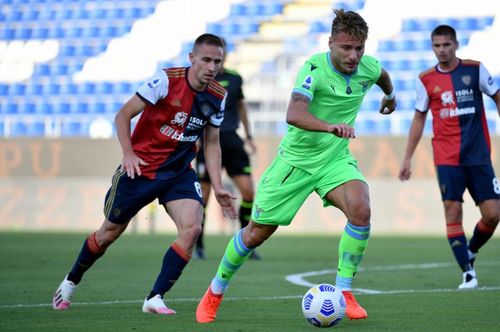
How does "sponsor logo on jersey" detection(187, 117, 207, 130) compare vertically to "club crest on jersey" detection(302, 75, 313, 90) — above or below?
below

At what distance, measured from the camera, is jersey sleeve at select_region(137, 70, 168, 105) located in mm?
6684

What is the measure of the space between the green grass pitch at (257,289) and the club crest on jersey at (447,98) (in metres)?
1.63

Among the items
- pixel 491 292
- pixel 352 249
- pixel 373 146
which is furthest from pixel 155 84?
pixel 373 146

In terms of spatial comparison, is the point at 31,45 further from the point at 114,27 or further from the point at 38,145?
the point at 38,145

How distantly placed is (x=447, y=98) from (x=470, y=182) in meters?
0.78

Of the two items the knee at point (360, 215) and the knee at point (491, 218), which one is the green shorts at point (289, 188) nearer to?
the knee at point (360, 215)

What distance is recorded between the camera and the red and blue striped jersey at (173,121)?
6.85 m

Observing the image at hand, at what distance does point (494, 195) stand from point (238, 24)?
19032 mm

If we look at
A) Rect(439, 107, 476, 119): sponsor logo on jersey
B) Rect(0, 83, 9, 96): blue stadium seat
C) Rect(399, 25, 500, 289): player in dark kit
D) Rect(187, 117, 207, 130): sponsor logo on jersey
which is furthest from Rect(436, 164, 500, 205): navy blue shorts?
Rect(0, 83, 9, 96): blue stadium seat

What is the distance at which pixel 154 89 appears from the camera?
22.0ft

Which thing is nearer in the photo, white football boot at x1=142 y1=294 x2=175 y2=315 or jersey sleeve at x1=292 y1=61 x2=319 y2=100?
jersey sleeve at x1=292 y1=61 x2=319 y2=100

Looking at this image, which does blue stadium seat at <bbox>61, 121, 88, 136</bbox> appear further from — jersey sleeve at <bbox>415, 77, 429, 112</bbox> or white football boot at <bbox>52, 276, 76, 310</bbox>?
white football boot at <bbox>52, 276, 76, 310</bbox>

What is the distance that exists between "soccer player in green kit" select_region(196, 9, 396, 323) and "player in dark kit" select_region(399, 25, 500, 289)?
2205 mm

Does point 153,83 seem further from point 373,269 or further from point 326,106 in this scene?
point 373,269
